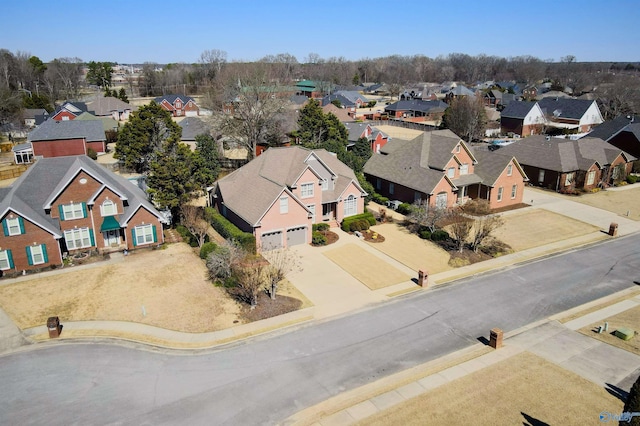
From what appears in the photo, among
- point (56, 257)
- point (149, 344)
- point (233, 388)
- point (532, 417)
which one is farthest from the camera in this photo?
point (56, 257)

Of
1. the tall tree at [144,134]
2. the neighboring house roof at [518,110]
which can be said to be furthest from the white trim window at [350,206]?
the neighboring house roof at [518,110]

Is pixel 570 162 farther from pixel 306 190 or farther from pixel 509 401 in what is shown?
pixel 509 401

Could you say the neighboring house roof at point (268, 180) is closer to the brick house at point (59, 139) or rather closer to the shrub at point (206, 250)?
the shrub at point (206, 250)

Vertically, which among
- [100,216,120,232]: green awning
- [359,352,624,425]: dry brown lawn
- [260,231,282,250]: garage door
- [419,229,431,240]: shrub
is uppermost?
[100,216,120,232]: green awning

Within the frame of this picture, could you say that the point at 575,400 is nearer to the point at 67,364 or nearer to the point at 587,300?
the point at 587,300

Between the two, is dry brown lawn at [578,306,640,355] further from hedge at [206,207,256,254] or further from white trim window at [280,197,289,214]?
hedge at [206,207,256,254]

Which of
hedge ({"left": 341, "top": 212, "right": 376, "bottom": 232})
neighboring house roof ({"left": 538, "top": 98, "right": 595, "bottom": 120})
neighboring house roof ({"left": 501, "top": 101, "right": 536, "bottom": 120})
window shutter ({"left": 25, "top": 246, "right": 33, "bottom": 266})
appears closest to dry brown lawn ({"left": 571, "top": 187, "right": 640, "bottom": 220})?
hedge ({"left": 341, "top": 212, "right": 376, "bottom": 232})

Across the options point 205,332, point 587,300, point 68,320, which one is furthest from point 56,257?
point 587,300

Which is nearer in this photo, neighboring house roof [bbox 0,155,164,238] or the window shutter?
the window shutter

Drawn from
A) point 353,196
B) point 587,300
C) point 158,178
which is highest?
point 158,178
